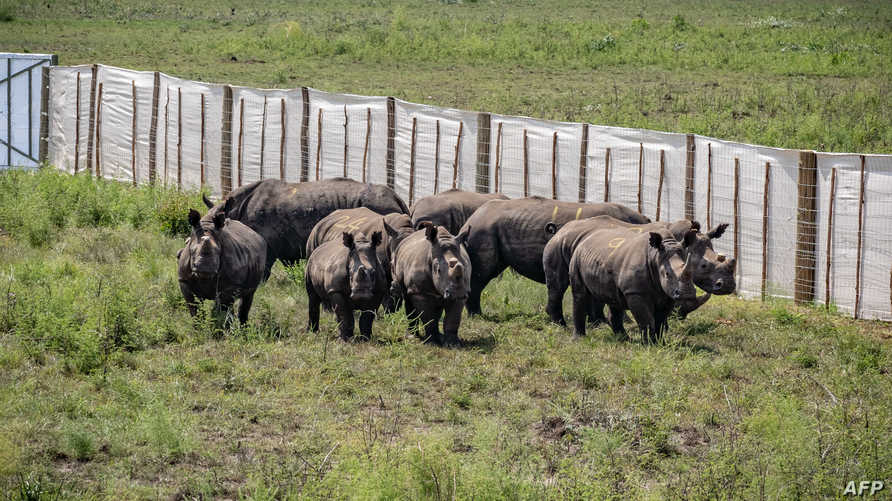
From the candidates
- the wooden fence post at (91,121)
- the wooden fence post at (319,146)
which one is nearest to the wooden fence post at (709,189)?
the wooden fence post at (319,146)

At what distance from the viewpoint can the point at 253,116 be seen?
21.1 meters

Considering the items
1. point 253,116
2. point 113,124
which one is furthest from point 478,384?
point 113,124

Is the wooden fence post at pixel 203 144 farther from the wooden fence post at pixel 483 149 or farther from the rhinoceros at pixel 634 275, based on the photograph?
the rhinoceros at pixel 634 275

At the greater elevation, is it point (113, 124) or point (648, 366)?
point (113, 124)

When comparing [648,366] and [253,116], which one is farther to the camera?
[253,116]

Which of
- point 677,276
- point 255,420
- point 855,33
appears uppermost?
point 855,33

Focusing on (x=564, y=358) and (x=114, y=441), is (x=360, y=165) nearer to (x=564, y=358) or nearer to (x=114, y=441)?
(x=564, y=358)

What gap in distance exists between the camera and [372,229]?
13492 mm

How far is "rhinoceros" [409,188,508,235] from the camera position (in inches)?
601

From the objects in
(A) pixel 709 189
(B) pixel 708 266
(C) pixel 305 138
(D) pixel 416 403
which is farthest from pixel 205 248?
(C) pixel 305 138

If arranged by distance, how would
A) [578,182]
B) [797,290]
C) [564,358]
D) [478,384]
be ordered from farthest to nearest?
[578,182] < [797,290] < [564,358] < [478,384]

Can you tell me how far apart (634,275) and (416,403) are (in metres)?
3.24

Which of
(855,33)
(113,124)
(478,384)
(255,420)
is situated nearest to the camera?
(255,420)

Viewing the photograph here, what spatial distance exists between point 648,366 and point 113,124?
51.7 ft
